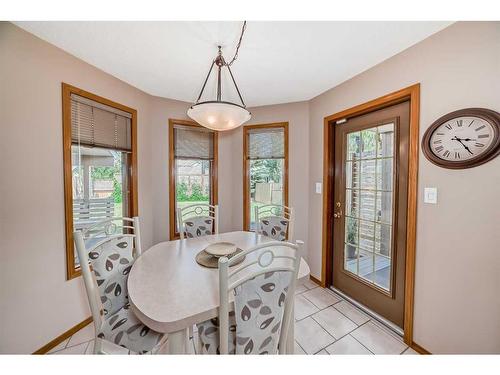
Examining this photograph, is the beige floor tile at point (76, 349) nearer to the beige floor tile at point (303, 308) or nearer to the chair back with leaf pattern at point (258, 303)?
the chair back with leaf pattern at point (258, 303)

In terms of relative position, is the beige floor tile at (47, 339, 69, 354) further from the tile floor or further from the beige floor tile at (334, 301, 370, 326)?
the beige floor tile at (334, 301, 370, 326)

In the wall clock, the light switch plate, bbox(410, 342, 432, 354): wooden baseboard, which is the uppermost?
the wall clock

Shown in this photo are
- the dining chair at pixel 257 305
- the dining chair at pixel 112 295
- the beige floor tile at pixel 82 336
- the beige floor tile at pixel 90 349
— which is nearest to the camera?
the dining chair at pixel 257 305

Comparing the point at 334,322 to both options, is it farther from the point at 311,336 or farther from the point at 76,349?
the point at 76,349

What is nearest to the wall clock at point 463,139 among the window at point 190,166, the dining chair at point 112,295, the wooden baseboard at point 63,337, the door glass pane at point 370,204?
the door glass pane at point 370,204

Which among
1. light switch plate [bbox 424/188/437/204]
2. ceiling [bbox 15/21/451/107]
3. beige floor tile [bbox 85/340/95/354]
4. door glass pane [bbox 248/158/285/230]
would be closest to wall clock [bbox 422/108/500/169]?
light switch plate [bbox 424/188/437/204]

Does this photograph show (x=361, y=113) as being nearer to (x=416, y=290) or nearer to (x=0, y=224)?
(x=416, y=290)

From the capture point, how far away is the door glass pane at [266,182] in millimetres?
2891

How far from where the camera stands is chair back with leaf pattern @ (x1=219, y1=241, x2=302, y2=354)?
0.85 m

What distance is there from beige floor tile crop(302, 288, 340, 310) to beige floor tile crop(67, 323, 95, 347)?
2.04m

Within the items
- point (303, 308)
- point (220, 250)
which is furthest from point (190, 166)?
point (303, 308)

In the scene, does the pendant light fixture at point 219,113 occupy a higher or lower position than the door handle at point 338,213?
higher

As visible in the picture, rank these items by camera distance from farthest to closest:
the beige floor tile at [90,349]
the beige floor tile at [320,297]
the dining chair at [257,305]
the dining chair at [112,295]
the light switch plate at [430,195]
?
the beige floor tile at [320,297], the beige floor tile at [90,349], the light switch plate at [430,195], the dining chair at [112,295], the dining chair at [257,305]

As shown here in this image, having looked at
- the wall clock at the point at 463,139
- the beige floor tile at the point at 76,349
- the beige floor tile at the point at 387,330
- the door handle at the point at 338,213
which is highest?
the wall clock at the point at 463,139
